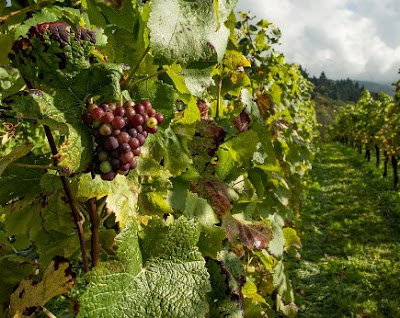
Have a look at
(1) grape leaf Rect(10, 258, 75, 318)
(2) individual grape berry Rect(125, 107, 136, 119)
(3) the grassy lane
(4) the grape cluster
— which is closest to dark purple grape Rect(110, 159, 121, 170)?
(4) the grape cluster

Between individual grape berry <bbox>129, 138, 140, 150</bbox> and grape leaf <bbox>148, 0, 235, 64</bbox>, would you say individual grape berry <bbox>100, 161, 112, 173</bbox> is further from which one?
grape leaf <bbox>148, 0, 235, 64</bbox>

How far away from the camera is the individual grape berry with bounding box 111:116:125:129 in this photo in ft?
2.67

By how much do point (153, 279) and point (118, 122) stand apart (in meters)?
0.46

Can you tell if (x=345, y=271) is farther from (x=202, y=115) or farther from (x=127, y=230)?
(x=127, y=230)

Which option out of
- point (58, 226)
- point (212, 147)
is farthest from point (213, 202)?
point (58, 226)

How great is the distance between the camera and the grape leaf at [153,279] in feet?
3.04

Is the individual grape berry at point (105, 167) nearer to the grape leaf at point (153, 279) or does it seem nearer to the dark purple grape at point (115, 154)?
the dark purple grape at point (115, 154)

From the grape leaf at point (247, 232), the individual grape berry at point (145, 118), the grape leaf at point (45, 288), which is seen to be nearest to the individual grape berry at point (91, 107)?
the individual grape berry at point (145, 118)

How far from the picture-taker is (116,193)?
97cm

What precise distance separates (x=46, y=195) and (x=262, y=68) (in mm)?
3532

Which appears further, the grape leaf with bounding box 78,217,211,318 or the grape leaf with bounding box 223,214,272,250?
the grape leaf with bounding box 223,214,272,250

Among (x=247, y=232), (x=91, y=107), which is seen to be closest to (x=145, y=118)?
(x=91, y=107)

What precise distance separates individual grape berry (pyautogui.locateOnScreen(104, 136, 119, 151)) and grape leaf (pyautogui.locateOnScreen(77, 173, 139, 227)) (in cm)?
14

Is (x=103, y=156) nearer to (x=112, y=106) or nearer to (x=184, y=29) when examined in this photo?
(x=112, y=106)
